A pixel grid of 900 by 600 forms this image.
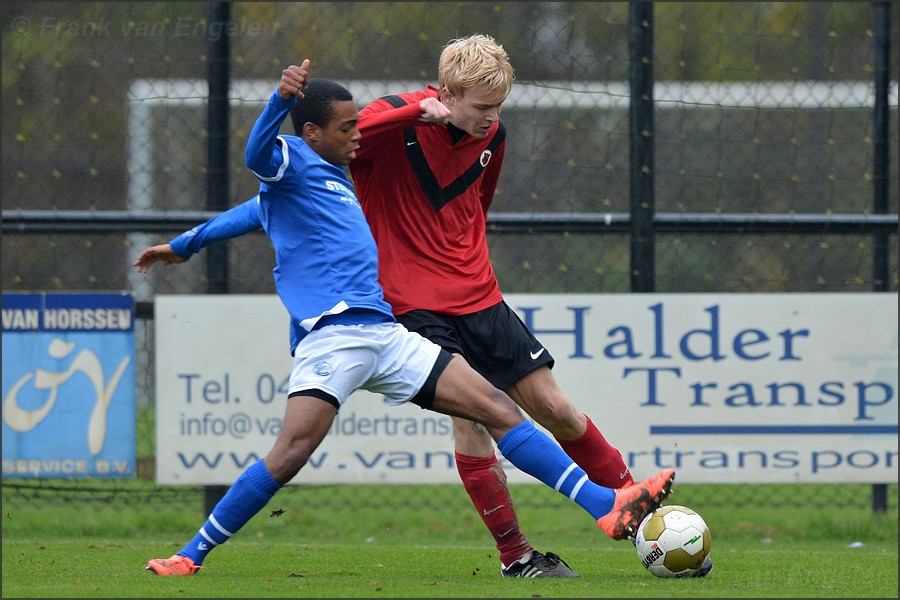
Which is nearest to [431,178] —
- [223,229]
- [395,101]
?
[395,101]

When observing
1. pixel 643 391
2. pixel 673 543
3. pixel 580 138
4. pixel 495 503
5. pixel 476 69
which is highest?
pixel 580 138

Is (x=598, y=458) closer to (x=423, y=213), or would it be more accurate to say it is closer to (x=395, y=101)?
(x=423, y=213)

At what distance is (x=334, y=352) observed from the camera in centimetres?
422

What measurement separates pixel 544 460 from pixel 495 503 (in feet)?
1.47

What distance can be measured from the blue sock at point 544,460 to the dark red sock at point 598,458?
32 centimetres

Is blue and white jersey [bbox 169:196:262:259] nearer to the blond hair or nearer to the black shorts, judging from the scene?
the black shorts

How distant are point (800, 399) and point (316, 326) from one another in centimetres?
359

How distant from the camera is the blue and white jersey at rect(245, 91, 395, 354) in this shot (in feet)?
14.0

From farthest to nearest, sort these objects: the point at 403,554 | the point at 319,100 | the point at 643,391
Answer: the point at 643,391
the point at 403,554
the point at 319,100

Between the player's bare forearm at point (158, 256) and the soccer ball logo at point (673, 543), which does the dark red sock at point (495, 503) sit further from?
the player's bare forearm at point (158, 256)

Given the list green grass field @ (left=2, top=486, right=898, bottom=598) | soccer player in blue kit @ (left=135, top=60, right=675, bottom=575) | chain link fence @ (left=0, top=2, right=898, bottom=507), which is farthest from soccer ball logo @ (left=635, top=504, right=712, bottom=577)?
chain link fence @ (left=0, top=2, right=898, bottom=507)

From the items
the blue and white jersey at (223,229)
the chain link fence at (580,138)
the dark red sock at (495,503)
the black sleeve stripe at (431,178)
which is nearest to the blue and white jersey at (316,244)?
the blue and white jersey at (223,229)

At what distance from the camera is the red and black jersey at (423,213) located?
464 cm

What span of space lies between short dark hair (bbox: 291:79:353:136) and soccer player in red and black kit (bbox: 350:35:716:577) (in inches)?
9.7
